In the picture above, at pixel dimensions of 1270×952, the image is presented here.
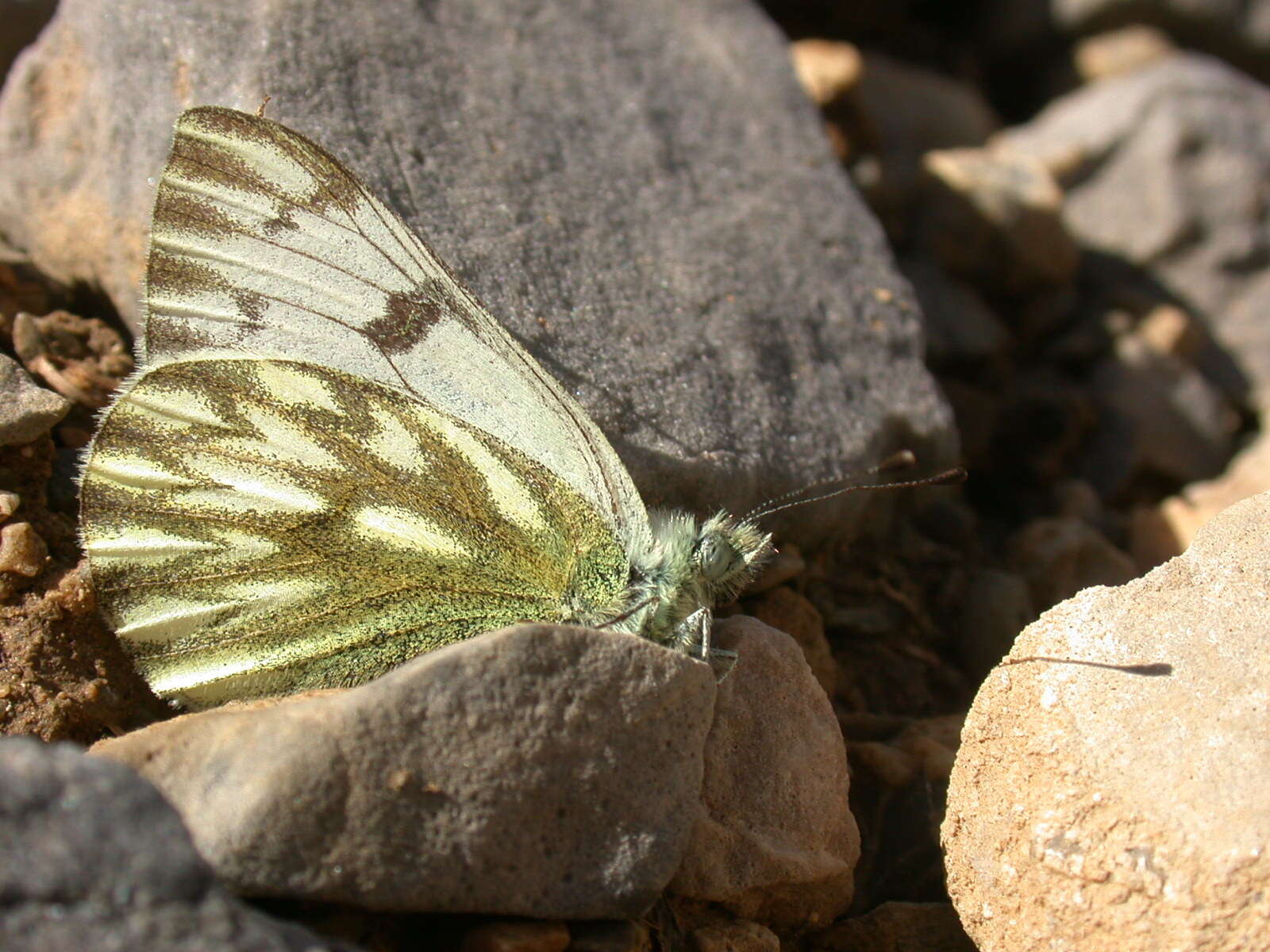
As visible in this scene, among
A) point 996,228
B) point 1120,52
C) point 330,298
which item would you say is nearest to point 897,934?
point 330,298

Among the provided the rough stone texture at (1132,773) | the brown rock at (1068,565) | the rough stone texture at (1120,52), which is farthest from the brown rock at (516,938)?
the rough stone texture at (1120,52)

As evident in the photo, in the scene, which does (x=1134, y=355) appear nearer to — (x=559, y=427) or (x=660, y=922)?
(x=559, y=427)

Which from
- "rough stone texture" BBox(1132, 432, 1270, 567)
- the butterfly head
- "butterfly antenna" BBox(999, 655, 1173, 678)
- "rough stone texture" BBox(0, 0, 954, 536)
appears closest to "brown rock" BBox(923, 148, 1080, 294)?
"rough stone texture" BBox(0, 0, 954, 536)

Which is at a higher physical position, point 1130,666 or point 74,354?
point 74,354

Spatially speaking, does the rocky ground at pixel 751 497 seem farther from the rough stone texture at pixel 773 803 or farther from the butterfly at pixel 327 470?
the butterfly at pixel 327 470

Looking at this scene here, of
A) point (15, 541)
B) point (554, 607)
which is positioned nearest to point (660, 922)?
point (554, 607)

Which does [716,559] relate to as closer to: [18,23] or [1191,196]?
[18,23]

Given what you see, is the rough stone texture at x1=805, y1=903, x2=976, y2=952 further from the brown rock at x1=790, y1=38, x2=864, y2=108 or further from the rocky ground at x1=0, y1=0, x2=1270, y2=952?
the brown rock at x1=790, y1=38, x2=864, y2=108
